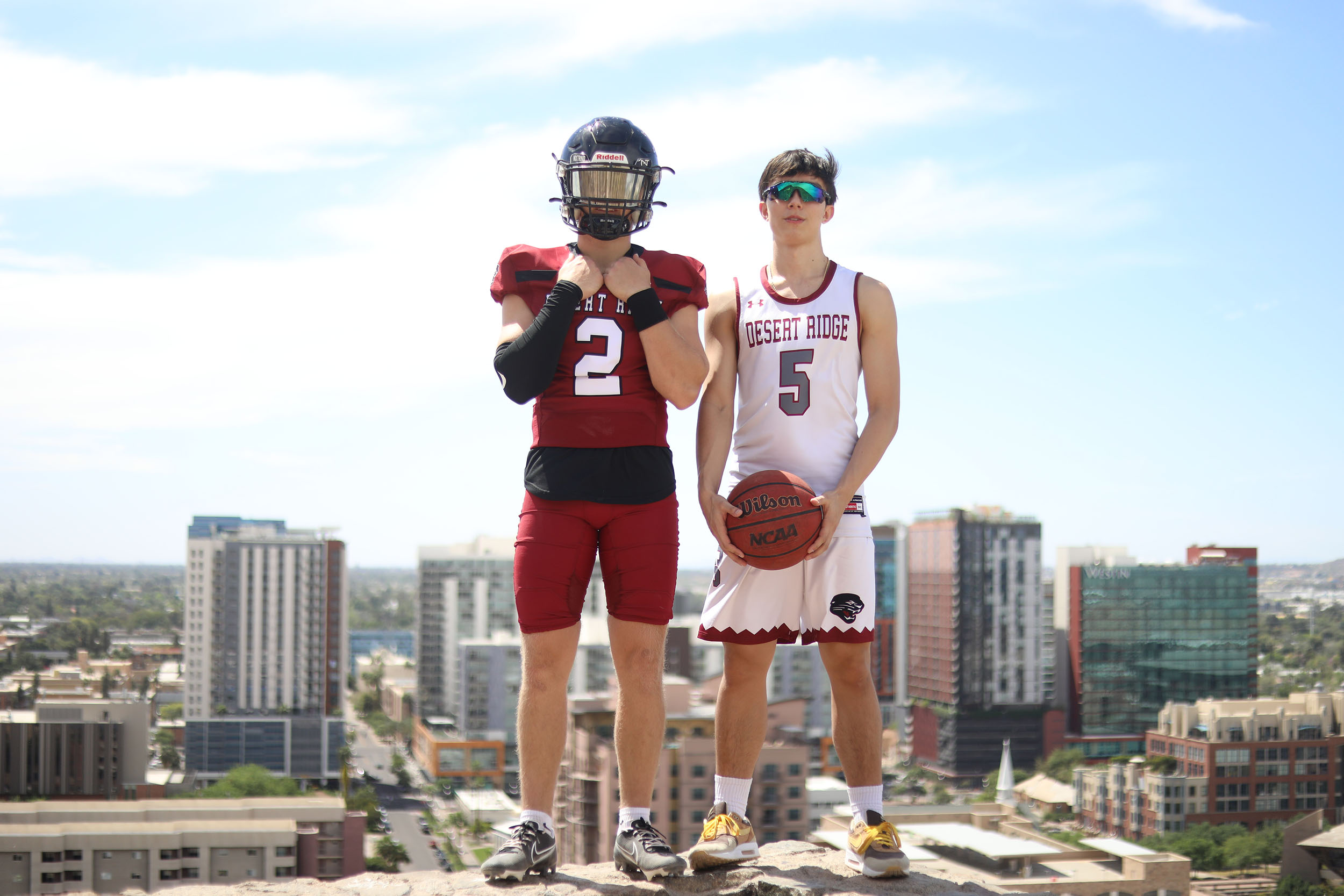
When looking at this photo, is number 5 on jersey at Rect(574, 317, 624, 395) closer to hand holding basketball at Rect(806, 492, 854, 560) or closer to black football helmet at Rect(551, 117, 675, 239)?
black football helmet at Rect(551, 117, 675, 239)

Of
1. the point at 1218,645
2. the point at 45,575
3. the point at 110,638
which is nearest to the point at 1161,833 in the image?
the point at 1218,645

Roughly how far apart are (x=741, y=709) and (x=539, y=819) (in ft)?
3.28

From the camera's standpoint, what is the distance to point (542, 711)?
14.8 feet

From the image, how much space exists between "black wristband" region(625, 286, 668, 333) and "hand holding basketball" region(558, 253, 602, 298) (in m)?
0.15

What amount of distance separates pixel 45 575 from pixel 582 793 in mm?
122075

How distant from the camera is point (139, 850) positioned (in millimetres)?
30516

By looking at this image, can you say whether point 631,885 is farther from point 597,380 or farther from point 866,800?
point 597,380

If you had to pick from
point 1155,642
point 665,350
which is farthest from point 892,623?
point 665,350

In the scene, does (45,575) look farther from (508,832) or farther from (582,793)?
(508,832)

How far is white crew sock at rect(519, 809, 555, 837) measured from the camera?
14.6ft

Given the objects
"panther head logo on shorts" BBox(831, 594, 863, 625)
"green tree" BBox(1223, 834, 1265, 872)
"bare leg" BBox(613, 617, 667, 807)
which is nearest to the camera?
"bare leg" BBox(613, 617, 667, 807)

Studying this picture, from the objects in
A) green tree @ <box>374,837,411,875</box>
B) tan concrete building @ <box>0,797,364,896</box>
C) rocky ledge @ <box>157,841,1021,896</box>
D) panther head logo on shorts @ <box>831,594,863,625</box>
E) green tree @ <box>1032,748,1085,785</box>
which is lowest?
green tree @ <box>1032,748,1085,785</box>

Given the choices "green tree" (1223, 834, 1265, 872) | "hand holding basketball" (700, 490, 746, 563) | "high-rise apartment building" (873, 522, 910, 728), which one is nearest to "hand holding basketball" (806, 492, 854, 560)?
"hand holding basketball" (700, 490, 746, 563)

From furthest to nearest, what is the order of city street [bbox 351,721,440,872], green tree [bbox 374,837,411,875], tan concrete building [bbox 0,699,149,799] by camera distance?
city street [bbox 351,721,440,872] → tan concrete building [bbox 0,699,149,799] → green tree [bbox 374,837,411,875]
